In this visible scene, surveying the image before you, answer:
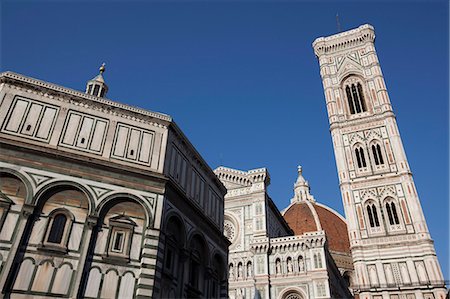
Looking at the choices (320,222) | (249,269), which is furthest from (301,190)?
(249,269)

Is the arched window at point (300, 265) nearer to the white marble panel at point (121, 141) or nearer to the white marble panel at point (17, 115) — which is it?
the white marble panel at point (121, 141)

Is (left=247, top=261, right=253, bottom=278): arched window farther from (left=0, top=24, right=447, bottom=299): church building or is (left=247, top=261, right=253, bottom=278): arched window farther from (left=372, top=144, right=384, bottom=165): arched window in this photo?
(left=372, top=144, right=384, bottom=165): arched window

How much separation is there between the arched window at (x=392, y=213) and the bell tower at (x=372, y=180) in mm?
89

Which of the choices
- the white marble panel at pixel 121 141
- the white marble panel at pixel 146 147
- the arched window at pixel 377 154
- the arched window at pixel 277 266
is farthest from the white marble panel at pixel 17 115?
the arched window at pixel 377 154

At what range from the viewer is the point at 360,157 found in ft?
125

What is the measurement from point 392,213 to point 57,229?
1218 inches

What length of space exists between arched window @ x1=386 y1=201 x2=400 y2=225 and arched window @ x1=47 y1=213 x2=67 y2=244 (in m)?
30.4

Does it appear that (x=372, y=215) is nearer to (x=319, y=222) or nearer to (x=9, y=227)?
(x=319, y=222)

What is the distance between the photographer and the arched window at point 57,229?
11297 millimetres

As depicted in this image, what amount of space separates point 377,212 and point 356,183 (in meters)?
3.70

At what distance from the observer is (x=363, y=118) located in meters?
40.0

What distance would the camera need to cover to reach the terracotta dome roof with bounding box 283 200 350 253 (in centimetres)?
6088

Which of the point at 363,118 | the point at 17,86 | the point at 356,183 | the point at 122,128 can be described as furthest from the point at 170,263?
the point at 363,118

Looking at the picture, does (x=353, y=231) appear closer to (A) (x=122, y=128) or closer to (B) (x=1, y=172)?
(A) (x=122, y=128)
